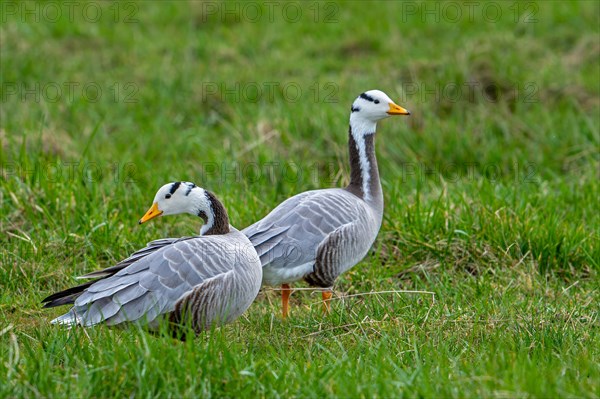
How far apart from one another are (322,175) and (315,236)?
2.33 m

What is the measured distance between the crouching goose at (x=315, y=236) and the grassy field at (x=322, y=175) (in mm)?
236

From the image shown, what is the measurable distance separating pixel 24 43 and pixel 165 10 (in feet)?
6.60

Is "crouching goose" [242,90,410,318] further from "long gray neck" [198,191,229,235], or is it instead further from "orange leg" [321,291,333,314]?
"long gray neck" [198,191,229,235]

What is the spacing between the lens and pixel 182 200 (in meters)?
5.50

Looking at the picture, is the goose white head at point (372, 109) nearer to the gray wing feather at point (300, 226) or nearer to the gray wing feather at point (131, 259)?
the gray wing feather at point (300, 226)

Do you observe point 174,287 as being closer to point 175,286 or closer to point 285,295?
point 175,286

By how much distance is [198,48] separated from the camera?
→ 36.1 ft

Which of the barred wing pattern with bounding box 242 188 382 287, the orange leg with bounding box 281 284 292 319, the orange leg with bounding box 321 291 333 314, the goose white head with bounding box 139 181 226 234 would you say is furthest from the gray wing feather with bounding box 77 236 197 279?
the orange leg with bounding box 321 291 333 314

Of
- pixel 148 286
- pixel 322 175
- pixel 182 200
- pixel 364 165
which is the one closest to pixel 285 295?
pixel 182 200

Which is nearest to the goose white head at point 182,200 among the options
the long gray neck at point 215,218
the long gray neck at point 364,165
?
the long gray neck at point 215,218

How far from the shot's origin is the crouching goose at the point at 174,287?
4.89 meters

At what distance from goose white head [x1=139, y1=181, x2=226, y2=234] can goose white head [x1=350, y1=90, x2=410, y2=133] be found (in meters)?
1.47

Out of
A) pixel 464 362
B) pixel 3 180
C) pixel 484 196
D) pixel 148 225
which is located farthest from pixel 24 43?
pixel 464 362

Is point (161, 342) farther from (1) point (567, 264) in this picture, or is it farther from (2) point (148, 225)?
(1) point (567, 264)
